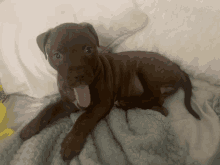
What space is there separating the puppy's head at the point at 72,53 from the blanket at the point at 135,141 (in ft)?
1.52

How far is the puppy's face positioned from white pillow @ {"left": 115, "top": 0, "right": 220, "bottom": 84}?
29.2 inches

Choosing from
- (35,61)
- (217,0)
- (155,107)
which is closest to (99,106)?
(155,107)

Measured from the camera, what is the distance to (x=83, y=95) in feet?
3.55

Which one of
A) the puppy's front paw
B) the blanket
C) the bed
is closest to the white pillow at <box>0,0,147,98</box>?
the bed

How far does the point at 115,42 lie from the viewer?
58.4 inches

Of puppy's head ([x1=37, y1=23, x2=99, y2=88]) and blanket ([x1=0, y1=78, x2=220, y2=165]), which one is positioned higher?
puppy's head ([x1=37, y1=23, x2=99, y2=88])

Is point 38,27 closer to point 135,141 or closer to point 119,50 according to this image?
point 119,50

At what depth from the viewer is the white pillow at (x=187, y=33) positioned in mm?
1215

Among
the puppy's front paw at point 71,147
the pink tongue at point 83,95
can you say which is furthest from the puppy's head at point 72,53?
the puppy's front paw at point 71,147

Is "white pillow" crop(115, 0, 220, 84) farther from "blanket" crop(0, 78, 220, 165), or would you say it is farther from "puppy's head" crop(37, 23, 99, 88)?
"puppy's head" crop(37, 23, 99, 88)

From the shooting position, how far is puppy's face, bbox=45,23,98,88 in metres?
0.93

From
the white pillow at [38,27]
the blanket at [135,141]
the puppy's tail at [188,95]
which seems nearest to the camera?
the blanket at [135,141]

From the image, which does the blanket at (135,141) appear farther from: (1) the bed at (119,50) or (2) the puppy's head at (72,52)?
(2) the puppy's head at (72,52)

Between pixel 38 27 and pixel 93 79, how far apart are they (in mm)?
956
